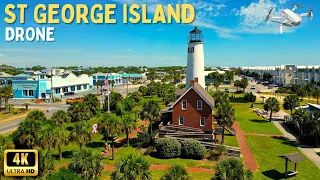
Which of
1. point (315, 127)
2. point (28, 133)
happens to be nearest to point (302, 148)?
point (315, 127)

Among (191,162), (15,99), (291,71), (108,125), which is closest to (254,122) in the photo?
(191,162)

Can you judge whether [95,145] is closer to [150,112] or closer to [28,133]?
[150,112]

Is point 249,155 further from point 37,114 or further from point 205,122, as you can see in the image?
point 37,114

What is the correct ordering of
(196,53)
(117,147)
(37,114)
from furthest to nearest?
(196,53), (37,114), (117,147)

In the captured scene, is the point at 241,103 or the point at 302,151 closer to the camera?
the point at 302,151

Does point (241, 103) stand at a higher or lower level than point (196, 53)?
lower
